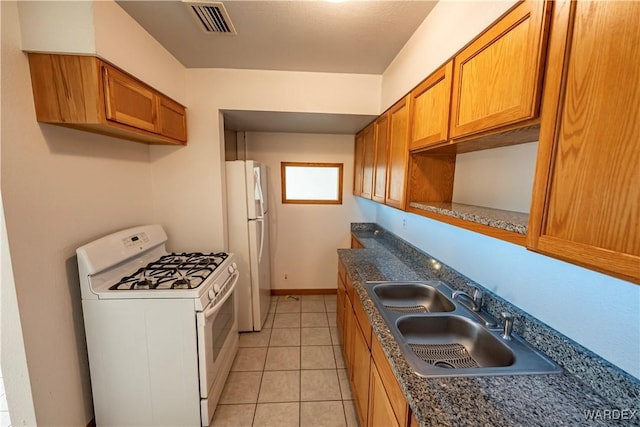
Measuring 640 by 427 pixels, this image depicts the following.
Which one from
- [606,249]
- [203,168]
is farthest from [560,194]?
[203,168]

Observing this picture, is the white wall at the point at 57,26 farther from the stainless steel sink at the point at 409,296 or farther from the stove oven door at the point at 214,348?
the stainless steel sink at the point at 409,296

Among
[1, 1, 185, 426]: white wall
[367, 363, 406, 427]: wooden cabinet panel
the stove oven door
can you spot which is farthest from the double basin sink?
[1, 1, 185, 426]: white wall

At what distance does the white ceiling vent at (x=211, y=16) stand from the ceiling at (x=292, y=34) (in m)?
0.03

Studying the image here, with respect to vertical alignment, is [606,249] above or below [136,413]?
above

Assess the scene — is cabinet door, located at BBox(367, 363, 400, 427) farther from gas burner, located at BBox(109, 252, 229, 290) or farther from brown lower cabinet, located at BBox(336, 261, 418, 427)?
gas burner, located at BBox(109, 252, 229, 290)

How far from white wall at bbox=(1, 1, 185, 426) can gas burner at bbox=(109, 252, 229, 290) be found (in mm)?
316

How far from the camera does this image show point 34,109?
134 centimetres

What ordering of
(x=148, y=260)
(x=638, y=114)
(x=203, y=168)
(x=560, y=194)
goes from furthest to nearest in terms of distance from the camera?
(x=203, y=168)
(x=148, y=260)
(x=560, y=194)
(x=638, y=114)

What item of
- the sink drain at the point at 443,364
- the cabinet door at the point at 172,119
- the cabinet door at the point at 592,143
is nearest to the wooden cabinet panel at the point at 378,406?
the sink drain at the point at 443,364

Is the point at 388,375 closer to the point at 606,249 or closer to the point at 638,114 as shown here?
the point at 606,249

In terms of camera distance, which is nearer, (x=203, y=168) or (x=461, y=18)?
(x=461, y=18)

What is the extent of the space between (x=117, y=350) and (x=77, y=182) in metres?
1.07

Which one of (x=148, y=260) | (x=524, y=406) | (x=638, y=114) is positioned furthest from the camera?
(x=148, y=260)

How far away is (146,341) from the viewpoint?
1611mm
